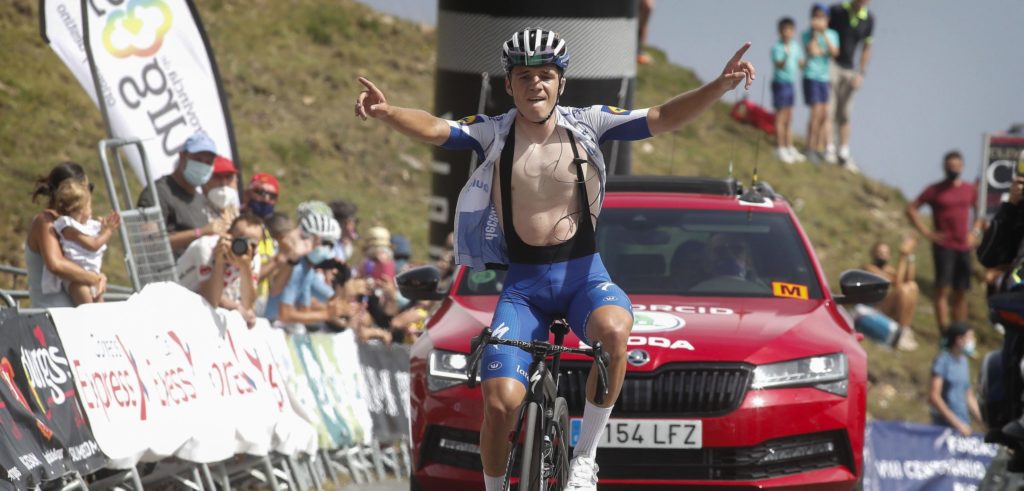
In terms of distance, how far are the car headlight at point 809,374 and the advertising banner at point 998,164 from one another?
1026cm

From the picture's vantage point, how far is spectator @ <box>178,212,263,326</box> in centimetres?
1021

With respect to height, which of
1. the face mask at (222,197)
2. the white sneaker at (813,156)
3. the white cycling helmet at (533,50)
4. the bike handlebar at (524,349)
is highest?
the white cycling helmet at (533,50)

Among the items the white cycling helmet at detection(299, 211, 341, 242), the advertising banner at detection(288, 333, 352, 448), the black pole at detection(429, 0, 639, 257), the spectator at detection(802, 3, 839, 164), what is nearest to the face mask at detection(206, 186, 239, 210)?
the white cycling helmet at detection(299, 211, 341, 242)

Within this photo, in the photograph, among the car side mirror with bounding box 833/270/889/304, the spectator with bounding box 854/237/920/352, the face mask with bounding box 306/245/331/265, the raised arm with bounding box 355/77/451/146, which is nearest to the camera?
the raised arm with bounding box 355/77/451/146

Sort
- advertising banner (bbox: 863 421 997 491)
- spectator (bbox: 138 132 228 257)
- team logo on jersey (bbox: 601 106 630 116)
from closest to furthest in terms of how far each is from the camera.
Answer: team logo on jersey (bbox: 601 106 630 116), spectator (bbox: 138 132 228 257), advertising banner (bbox: 863 421 997 491)

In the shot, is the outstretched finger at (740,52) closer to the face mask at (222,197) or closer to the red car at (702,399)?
the red car at (702,399)

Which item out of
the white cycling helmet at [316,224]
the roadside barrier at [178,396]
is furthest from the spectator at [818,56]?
the white cycling helmet at [316,224]

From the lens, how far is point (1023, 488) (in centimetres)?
990

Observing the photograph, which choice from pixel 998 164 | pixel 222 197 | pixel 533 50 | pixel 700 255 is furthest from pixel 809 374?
pixel 998 164

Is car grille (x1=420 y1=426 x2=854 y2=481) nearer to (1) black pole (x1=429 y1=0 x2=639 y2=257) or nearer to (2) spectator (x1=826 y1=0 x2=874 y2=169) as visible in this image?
(1) black pole (x1=429 y1=0 x2=639 y2=257)

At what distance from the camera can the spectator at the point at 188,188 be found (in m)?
11.3

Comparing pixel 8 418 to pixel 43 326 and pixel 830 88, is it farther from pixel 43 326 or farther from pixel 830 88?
pixel 830 88

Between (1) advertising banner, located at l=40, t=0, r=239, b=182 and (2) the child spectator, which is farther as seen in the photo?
(1) advertising banner, located at l=40, t=0, r=239, b=182

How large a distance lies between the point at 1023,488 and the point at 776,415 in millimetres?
2602
